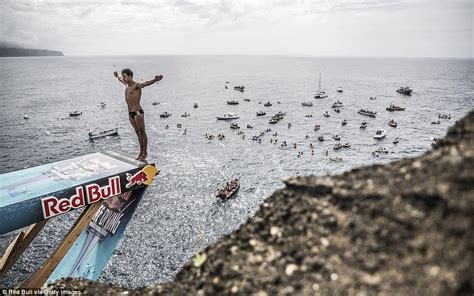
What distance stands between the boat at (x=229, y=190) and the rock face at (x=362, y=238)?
42.3 meters

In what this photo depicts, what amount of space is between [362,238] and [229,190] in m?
45.3

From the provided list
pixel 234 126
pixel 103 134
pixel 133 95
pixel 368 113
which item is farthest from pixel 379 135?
pixel 133 95

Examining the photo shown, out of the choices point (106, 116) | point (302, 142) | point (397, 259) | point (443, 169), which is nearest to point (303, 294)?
point (397, 259)

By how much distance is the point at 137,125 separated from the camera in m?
14.0

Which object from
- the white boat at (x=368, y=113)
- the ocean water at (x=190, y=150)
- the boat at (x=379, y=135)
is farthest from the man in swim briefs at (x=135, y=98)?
the white boat at (x=368, y=113)

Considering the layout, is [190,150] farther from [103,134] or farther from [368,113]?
[368,113]

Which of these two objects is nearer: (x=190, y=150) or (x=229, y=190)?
(x=229, y=190)

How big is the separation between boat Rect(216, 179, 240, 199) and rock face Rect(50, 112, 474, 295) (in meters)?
42.3

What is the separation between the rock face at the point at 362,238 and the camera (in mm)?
4148

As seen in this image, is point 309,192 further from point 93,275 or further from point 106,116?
point 106,116

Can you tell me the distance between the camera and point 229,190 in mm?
49656

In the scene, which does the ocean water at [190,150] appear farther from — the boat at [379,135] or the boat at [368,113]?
the boat at [368,113]

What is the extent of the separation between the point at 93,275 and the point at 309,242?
1070cm

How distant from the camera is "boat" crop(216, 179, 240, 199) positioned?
48.8 metres
